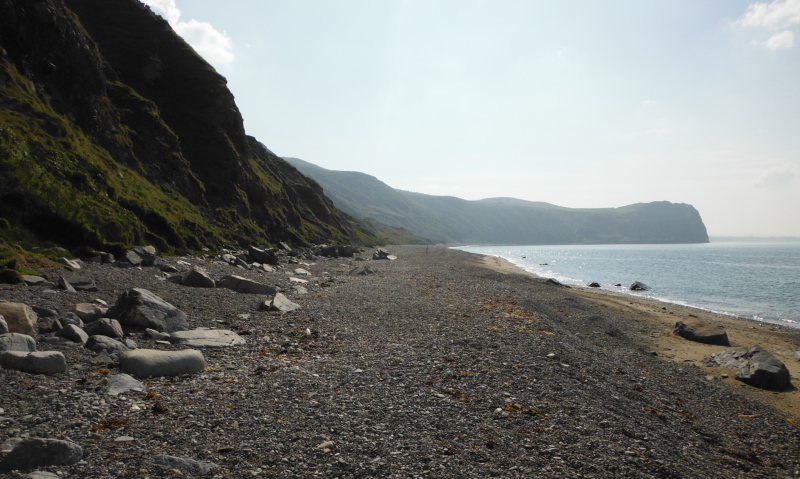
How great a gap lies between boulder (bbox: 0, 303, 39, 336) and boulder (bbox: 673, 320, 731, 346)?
30227 mm

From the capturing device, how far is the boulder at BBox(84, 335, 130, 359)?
11.4 m

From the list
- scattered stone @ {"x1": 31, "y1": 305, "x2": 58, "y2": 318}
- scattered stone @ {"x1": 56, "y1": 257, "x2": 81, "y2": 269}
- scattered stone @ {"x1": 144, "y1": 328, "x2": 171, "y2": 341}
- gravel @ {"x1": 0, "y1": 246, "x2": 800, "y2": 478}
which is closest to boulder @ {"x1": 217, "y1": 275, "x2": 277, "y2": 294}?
gravel @ {"x1": 0, "y1": 246, "x2": 800, "y2": 478}

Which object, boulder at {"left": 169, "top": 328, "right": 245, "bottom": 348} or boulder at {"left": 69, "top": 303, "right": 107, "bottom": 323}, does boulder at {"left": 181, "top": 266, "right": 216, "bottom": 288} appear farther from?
boulder at {"left": 169, "top": 328, "right": 245, "bottom": 348}

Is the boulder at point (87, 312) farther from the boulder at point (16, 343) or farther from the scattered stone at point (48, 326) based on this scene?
the boulder at point (16, 343)

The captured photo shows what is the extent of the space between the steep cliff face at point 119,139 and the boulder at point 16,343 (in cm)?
1617

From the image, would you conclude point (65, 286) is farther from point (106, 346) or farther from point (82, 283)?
point (106, 346)

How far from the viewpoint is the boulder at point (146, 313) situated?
Result: 14008mm

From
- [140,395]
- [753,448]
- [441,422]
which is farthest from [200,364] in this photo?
[753,448]

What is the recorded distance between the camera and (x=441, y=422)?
364 inches

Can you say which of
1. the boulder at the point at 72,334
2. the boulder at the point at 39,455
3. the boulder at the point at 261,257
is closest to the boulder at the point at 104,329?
the boulder at the point at 72,334

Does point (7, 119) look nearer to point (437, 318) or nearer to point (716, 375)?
point (437, 318)

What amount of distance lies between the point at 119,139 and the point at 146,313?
113ft

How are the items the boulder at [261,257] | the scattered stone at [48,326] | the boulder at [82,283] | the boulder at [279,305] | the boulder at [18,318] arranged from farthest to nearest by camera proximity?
the boulder at [261,257]
the boulder at [279,305]
the boulder at [82,283]
the scattered stone at [48,326]
the boulder at [18,318]

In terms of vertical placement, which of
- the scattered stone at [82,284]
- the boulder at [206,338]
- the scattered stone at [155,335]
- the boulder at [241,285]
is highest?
the scattered stone at [82,284]
